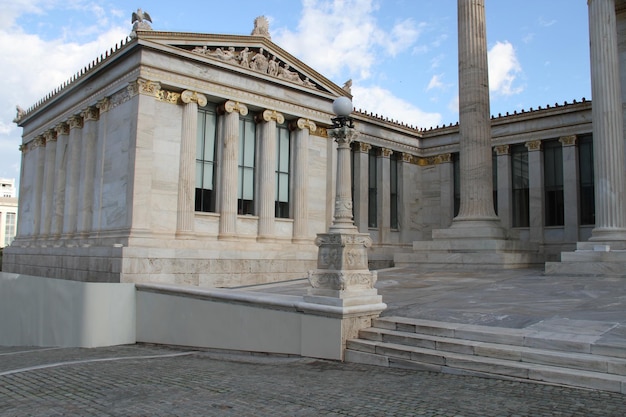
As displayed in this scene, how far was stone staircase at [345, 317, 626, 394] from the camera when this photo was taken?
7820 mm

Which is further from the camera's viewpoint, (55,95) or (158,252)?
(55,95)

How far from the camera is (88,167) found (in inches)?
1014

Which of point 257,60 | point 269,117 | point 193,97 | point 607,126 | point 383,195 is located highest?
point 257,60

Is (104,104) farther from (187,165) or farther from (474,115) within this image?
(474,115)

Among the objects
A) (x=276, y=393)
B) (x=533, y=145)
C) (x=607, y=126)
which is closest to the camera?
(x=276, y=393)

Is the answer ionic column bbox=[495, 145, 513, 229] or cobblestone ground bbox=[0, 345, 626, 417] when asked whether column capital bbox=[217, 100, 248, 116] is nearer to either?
ionic column bbox=[495, 145, 513, 229]

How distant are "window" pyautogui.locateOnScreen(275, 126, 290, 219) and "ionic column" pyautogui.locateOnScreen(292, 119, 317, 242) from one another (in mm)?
467

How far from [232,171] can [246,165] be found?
1.69 m

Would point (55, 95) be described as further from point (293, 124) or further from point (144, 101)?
point (293, 124)

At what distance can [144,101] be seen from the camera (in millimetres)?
22359

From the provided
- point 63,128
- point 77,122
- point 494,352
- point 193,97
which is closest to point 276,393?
point 494,352

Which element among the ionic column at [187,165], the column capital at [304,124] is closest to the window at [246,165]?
the column capital at [304,124]

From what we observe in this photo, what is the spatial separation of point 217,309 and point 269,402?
6274 millimetres

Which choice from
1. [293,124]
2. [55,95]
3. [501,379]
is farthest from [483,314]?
[55,95]
